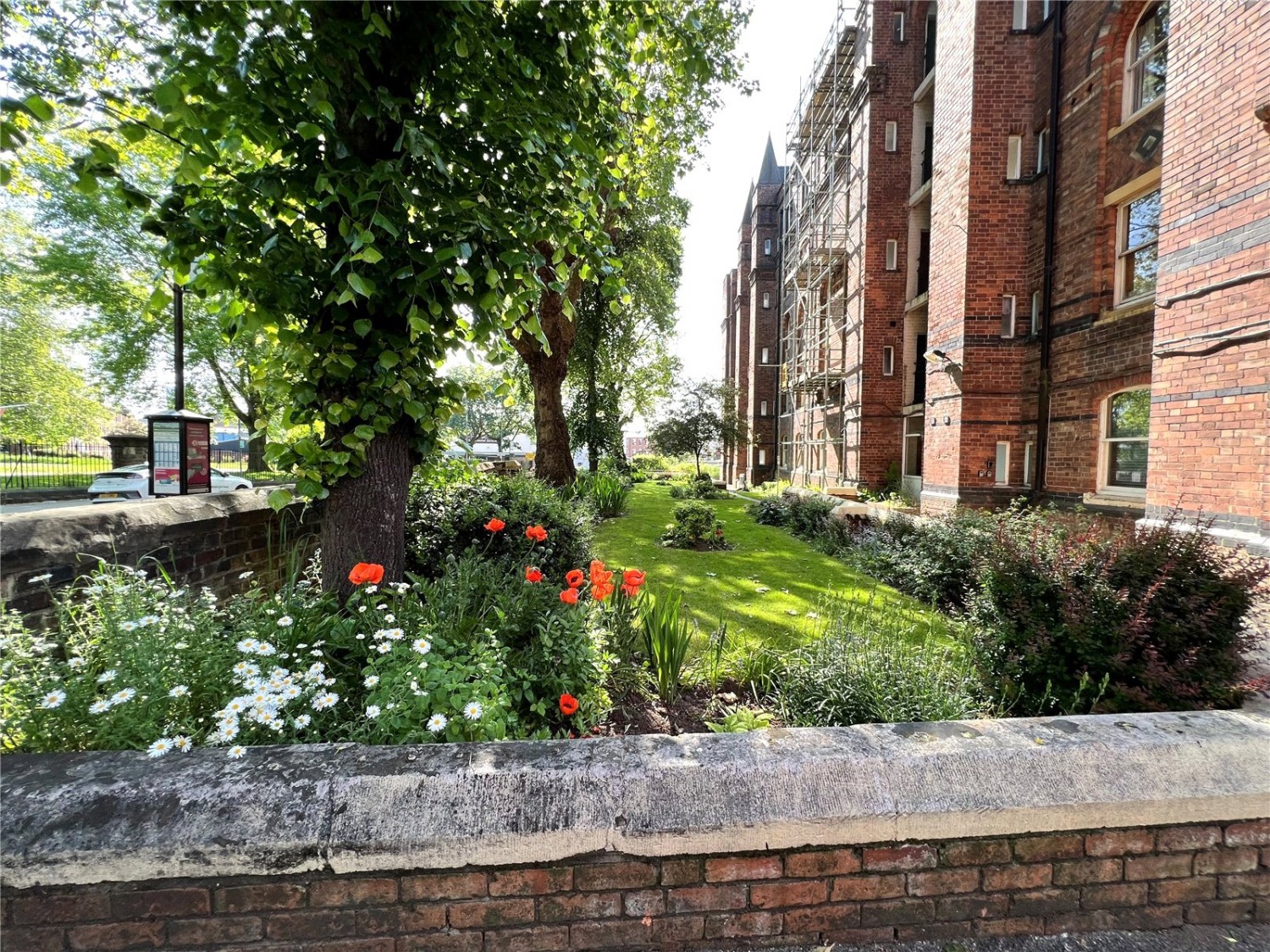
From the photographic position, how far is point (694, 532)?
885cm

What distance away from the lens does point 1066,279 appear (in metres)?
8.81

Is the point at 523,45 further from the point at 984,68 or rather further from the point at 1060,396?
the point at 984,68

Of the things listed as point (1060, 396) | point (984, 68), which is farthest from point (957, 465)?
point (984, 68)

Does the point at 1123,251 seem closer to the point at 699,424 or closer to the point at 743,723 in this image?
the point at 743,723

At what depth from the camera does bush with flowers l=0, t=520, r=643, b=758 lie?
1.82 m

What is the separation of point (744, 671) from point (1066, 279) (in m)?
9.80

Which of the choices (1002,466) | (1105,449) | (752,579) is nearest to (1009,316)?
(1002,466)

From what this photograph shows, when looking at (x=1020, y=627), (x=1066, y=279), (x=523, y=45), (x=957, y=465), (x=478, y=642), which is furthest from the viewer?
(x=957, y=465)

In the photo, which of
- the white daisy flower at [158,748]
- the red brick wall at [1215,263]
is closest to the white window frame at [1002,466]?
the red brick wall at [1215,263]

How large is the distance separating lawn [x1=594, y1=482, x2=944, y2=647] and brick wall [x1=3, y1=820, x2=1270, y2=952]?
1.83 meters

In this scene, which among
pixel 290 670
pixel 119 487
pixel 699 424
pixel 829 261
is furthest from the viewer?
pixel 699 424

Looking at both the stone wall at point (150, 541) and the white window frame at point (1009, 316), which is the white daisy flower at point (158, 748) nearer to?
the stone wall at point (150, 541)

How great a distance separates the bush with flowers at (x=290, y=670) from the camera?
71.8 inches

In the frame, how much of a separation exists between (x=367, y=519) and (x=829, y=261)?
17.4 m
